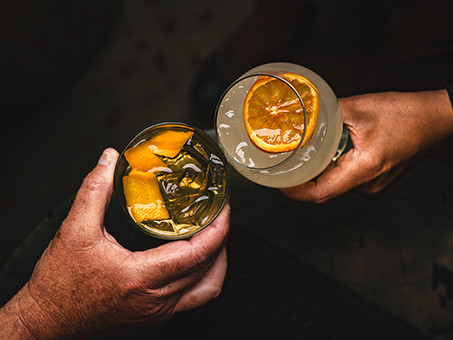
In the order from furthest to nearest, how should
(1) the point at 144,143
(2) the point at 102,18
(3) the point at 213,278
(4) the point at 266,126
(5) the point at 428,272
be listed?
(2) the point at 102,18, (5) the point at 428,272, (3) the point at 213,278, (1) the point at 144,143, (4) the point at 266,126

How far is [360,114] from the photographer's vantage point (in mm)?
1164

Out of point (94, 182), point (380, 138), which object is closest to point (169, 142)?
point (94, 182)

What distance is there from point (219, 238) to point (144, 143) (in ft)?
1.16

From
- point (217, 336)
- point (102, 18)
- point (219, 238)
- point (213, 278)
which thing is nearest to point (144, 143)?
point (219, 238)

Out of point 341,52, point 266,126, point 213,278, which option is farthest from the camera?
point 341,52

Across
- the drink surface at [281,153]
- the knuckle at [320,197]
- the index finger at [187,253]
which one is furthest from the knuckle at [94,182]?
the knuckle at [320,197]

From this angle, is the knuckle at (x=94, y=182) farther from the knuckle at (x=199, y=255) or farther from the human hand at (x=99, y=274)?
the knuckle at (x=199, y=255)

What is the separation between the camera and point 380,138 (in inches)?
45.6

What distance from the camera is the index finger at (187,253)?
1.09 meters

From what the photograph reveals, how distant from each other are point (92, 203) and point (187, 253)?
304mm

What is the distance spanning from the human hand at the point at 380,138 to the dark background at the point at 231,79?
261 mm

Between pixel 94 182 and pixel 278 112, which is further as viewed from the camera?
pixel 94 182

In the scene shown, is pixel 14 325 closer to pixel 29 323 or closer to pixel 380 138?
pixel 29 323

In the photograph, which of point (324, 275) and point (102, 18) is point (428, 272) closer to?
point (324, 275)
